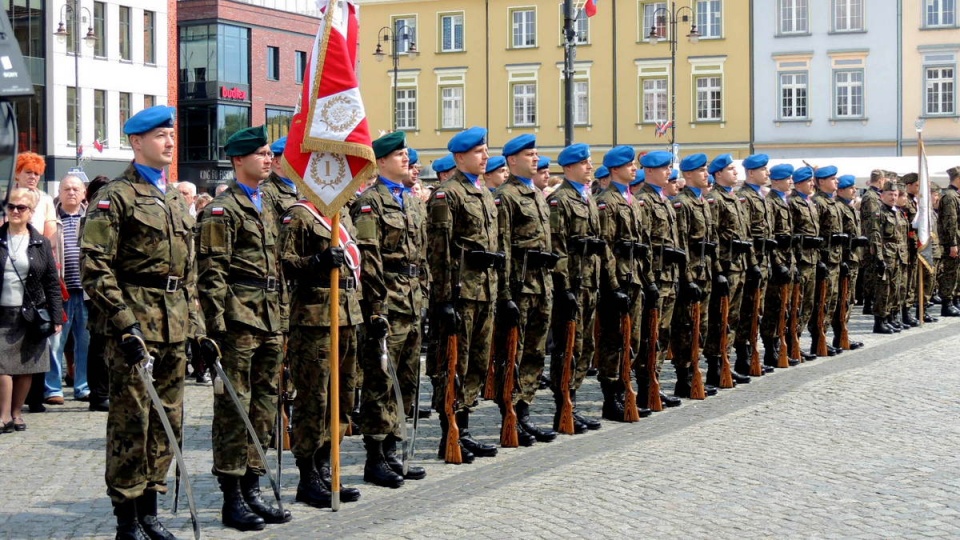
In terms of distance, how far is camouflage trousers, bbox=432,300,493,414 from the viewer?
935 centimetres

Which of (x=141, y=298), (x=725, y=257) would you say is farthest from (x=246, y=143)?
(x=725, y=257)

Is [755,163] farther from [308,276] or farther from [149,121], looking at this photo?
[149,121]

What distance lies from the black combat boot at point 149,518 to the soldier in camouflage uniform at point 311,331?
1.15 m

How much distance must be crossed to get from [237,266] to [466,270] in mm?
2327

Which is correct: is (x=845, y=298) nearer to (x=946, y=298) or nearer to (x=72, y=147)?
(x=946, y=298)

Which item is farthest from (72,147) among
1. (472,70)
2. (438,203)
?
(438,203)

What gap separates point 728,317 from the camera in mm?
13023

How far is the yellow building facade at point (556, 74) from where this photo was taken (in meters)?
54.1

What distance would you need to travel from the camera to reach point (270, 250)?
7.65 metres

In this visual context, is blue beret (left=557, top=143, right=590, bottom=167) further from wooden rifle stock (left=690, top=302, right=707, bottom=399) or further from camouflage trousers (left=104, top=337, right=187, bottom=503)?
camouflage trousers (left=104, top=337, right=187, bottom=503)

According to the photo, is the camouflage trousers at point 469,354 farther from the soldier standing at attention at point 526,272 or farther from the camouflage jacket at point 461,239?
the soldier standing at attention at point 526,272

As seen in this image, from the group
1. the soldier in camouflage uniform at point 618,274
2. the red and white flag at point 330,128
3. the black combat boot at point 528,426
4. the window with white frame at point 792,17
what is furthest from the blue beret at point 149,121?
the window with white frame at point 792,17

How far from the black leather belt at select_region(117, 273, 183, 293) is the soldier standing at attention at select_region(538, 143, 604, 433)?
4111 millimetres

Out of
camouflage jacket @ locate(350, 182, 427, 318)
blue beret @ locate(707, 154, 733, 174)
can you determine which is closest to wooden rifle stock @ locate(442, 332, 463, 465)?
camouflage jacket @ locate(350, 182, 427, 318)
